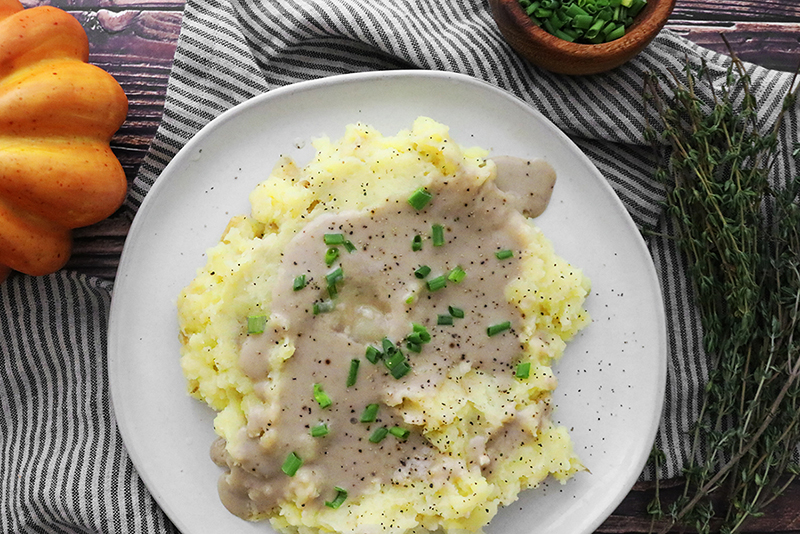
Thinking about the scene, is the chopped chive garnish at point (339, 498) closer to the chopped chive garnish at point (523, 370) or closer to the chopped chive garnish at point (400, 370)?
the chopped chive garnish at point (400, 370)

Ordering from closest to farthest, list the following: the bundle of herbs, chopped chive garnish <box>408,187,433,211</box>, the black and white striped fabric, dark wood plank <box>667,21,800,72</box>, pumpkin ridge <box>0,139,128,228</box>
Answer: pumpkin ridge <box>0,139,128,228</box> < chopped chive garnish <box>408,187,433,211</box> < the bundle of herbs < the black and white striped fabric < dark wood plank <box>667,21,800,72</box>

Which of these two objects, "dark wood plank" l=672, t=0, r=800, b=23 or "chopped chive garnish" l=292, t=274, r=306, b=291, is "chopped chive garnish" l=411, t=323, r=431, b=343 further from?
"dark wood plank" l=672, t=0, r=800, b=23

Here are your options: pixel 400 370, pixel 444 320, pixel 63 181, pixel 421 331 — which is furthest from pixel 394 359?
pixel 63 181

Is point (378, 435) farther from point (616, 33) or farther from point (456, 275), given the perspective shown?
point (616, 33)

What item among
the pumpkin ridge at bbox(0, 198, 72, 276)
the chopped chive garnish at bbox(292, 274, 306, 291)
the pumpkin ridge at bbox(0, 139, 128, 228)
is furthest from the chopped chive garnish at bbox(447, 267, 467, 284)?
the pumpkin ridge at bbox(0, 198, 72, 276)

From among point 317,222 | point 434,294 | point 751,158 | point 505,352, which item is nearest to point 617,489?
point 505,352

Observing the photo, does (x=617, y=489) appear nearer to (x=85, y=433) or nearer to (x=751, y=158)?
(x=751, y=158)

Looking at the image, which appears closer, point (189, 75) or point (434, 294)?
point (434, 294)

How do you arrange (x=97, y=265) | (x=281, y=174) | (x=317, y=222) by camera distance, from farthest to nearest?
(x=97, y=265) < (x=281, y=174) < (x=317, y=222)
